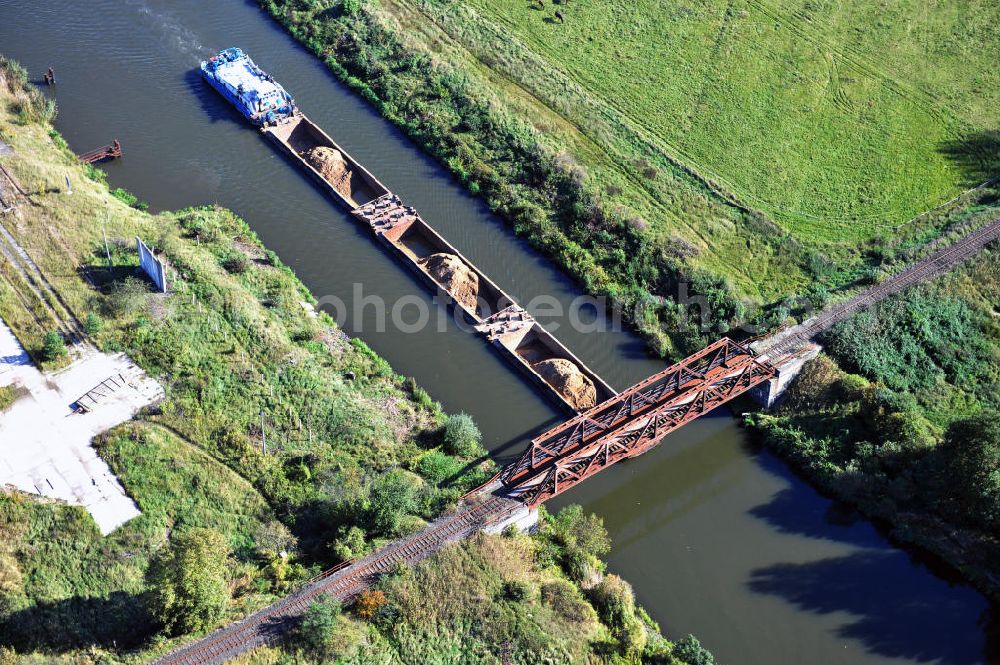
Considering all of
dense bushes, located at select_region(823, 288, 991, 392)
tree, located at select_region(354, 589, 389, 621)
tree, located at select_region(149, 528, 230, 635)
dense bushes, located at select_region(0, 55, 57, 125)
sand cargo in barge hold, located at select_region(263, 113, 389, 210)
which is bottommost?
tree, located at select_region(149, 528, 230, 635)

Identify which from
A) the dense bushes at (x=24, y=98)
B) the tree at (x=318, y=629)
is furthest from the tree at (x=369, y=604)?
the dense bushes at (x=24, y=98)

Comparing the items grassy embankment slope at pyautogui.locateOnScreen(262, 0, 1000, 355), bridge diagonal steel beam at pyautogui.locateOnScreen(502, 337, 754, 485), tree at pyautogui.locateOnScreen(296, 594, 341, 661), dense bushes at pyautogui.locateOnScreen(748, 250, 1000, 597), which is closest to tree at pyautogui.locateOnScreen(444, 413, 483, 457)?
bridge diagonal steel beam at pyautogui.locateOnScreen(502, 337, 754, 485)

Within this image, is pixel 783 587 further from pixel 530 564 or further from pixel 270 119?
pixel 270 119

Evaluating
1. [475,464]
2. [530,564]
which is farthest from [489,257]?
[530,564]

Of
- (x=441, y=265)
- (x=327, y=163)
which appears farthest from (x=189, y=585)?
(x=327, y=163)

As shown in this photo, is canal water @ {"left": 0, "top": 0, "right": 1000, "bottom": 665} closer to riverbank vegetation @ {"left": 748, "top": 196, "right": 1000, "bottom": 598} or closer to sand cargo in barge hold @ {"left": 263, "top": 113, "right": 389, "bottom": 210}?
sand cargo in barge hold @ {"left": 263, "top": 113, "right": 389, "bottom": 210}

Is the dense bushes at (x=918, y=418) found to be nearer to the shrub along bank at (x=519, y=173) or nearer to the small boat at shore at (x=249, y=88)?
the shrub along bank at (x=519, y=173)
